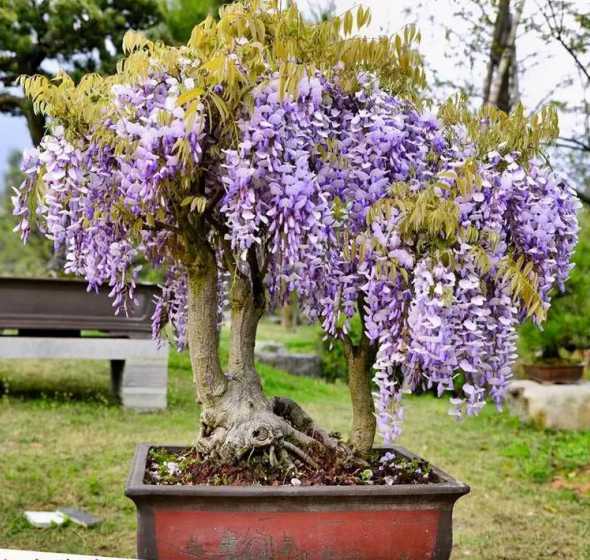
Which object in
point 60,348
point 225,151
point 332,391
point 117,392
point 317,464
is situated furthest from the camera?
point 332,391

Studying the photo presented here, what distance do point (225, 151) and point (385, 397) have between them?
2.43 ft

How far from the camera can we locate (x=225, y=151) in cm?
187

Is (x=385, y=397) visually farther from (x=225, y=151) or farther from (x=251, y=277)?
(x=225, y=151)

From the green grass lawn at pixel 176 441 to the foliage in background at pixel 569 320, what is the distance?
67cm

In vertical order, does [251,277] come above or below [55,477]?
above

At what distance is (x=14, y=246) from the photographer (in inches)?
702

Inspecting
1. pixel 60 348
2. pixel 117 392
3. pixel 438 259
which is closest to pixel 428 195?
pixel 438 259

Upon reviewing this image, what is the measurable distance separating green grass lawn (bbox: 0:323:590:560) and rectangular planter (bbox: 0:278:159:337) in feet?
1.94

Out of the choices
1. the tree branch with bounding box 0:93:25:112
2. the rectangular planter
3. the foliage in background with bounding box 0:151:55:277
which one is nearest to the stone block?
the rectangular planter

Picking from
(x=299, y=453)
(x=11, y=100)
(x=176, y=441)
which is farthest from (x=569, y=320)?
(x=11, y=100)

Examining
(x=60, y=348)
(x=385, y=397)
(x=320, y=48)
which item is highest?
(x=320, y=48)

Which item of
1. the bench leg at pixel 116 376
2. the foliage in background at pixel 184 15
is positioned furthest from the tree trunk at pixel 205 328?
the foliage in background at pixel 184 15

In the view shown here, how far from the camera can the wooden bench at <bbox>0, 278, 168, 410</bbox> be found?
5.73 m

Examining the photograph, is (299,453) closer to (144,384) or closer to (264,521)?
(264,521)
